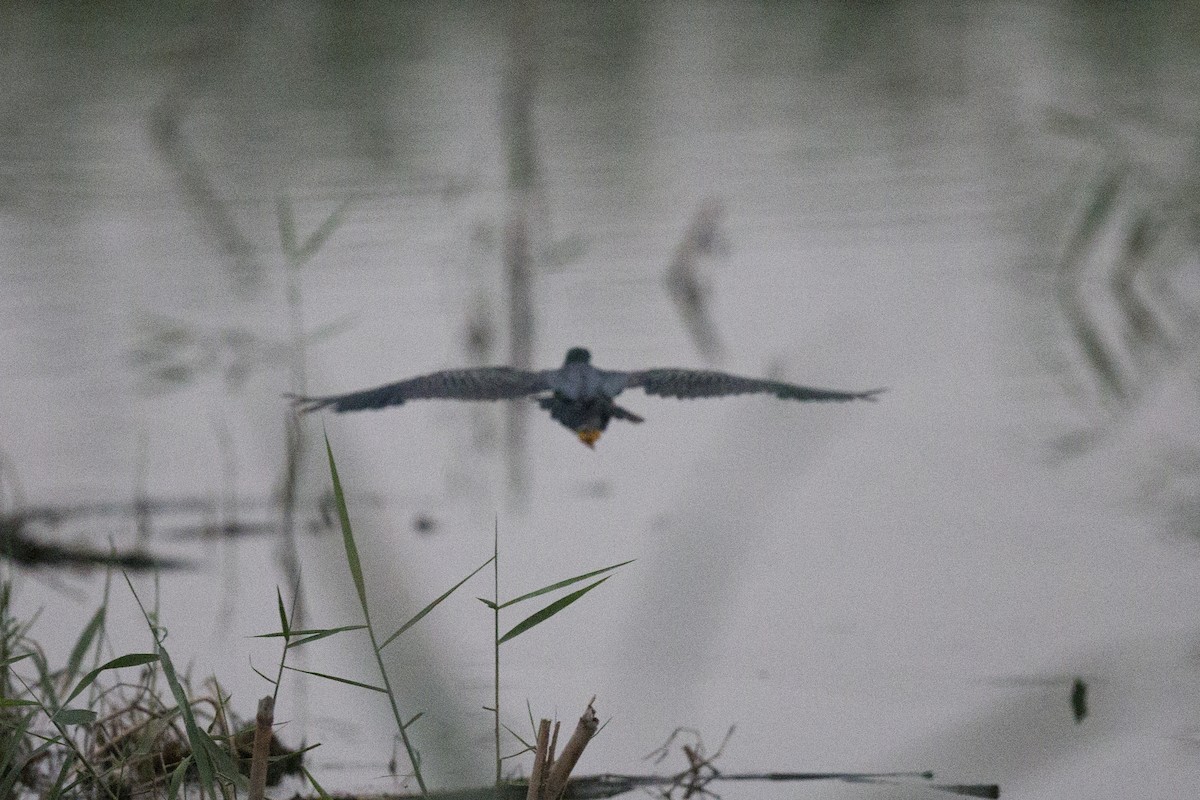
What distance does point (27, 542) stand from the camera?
432 cm

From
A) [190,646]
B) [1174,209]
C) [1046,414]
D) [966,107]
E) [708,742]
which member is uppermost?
[966,107]

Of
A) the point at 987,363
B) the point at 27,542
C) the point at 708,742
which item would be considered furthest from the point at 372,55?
the point at 708,742

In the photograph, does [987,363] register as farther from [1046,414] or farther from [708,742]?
[708,742]

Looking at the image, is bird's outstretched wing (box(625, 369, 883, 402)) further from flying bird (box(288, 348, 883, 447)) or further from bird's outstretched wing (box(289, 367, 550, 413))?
bird's outstretched wing (box(289, 367, 550, 413))

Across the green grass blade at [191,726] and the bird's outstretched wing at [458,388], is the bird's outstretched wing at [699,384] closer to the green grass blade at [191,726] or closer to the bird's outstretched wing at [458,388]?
the bird's outstretched wing at [458,388]

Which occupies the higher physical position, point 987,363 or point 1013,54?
point 1013,54

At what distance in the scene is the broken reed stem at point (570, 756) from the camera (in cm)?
180

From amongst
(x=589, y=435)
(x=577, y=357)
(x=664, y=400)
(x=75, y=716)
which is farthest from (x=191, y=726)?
(x=664, y=400)

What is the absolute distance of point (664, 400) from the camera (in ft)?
17.8

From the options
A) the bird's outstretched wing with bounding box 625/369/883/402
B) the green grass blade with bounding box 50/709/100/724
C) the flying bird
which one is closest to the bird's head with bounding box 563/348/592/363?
the flying bird

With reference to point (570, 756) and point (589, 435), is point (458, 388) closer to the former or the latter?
point (589, 435)

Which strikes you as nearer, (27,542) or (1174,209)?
(27,542)

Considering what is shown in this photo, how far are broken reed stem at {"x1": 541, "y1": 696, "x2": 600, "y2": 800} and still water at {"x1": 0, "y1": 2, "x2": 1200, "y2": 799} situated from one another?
0.44ft

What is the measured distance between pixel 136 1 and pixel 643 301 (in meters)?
10.3
